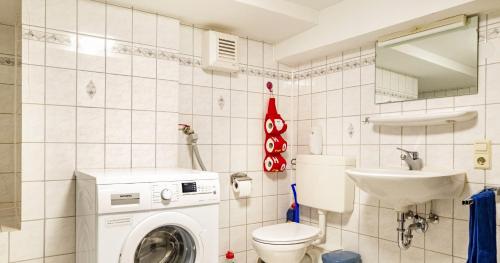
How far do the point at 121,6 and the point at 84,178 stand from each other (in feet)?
3.51

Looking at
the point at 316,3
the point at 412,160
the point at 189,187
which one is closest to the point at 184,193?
the point at 189,187

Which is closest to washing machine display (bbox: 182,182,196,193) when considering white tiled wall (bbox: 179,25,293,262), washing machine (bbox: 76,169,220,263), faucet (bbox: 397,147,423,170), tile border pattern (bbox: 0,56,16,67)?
washing machine (bbox: 76,169,220,263)

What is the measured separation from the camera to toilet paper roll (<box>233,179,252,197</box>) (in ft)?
7.87

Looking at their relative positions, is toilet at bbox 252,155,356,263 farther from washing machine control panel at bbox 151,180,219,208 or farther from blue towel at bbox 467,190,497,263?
blue towel at bbox 467,190,497,263

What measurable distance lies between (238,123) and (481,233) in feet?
5.41

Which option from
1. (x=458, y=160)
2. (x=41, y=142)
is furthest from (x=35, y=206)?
(x=458, y=160)

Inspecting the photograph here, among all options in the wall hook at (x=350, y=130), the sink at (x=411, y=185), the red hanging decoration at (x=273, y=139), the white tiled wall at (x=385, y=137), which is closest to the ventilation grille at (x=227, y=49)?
the red hanging decoration at (x=273, y=139)

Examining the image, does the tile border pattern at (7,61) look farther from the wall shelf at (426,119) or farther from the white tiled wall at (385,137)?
the wall shelf at (426,119)

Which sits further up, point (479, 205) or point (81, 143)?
point (81, 143)

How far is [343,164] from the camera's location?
Result: 7.22ft

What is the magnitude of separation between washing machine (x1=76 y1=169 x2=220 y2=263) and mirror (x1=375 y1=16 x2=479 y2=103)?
1286 mm

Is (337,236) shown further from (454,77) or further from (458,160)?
(454,77)

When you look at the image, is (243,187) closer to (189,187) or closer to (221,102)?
(221,102)

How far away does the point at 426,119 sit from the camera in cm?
178
